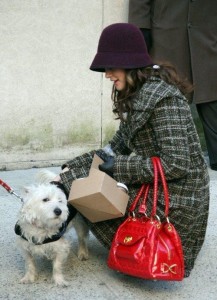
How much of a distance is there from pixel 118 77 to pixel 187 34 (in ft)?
7.65

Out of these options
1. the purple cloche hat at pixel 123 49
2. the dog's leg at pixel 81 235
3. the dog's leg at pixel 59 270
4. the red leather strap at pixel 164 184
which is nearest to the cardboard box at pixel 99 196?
the red leather strap at pixel 164 184

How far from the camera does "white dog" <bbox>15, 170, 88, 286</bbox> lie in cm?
328

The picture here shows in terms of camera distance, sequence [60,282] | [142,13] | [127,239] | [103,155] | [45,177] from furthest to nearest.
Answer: [142,13] → [45,177] → [103,155] → [60,282] → [127,239]

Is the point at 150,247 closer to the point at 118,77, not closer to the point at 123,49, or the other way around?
the point at 118,77

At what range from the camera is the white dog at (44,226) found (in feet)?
10.8

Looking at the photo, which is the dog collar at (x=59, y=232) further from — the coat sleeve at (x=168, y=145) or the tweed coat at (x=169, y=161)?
the coat sleeve at (x=168, y=145)

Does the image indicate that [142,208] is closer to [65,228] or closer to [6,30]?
[65,228]

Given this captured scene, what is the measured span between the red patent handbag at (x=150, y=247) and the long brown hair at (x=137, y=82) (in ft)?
1.14

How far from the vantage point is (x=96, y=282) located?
3.48 m

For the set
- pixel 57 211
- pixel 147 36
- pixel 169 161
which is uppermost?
pixel 147 36

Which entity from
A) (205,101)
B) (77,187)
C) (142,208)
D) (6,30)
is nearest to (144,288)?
(142,208)

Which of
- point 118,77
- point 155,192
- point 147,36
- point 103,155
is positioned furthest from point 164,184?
point 147,36

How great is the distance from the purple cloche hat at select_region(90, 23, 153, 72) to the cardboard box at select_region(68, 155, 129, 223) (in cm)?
56

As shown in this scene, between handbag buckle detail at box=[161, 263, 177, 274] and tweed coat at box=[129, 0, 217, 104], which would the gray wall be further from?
handbag buckle detail at box=[161, 263, 177, 274]
